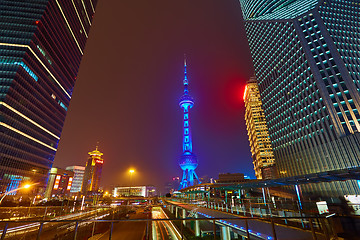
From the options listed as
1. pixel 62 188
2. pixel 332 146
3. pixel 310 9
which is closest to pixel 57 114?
pixel 62 188

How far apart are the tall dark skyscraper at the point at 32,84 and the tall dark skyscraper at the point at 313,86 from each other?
112 m

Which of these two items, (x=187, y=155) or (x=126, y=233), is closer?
(x=126, y=233)

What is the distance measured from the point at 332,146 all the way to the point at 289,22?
5456cm

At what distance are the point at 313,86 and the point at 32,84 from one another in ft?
389

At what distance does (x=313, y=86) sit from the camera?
64.2 metres

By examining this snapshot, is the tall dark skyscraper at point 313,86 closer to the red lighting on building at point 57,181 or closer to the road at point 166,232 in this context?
the road at point 166,232

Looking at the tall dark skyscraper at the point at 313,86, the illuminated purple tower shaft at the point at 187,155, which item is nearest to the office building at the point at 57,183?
the illuminated purple tower shaft at the point at 187,155

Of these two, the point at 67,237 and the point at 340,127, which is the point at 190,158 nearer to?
the point at 340,127

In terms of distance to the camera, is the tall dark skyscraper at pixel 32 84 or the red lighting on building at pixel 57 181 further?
the red lighting on building at pixel 57 181

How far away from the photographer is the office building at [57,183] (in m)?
137

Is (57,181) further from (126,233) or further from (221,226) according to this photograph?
(221,226)

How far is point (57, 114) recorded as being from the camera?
341 ft

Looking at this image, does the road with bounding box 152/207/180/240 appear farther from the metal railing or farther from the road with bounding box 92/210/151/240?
the metal railing

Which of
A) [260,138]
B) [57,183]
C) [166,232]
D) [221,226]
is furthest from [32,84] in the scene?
[260,138]
